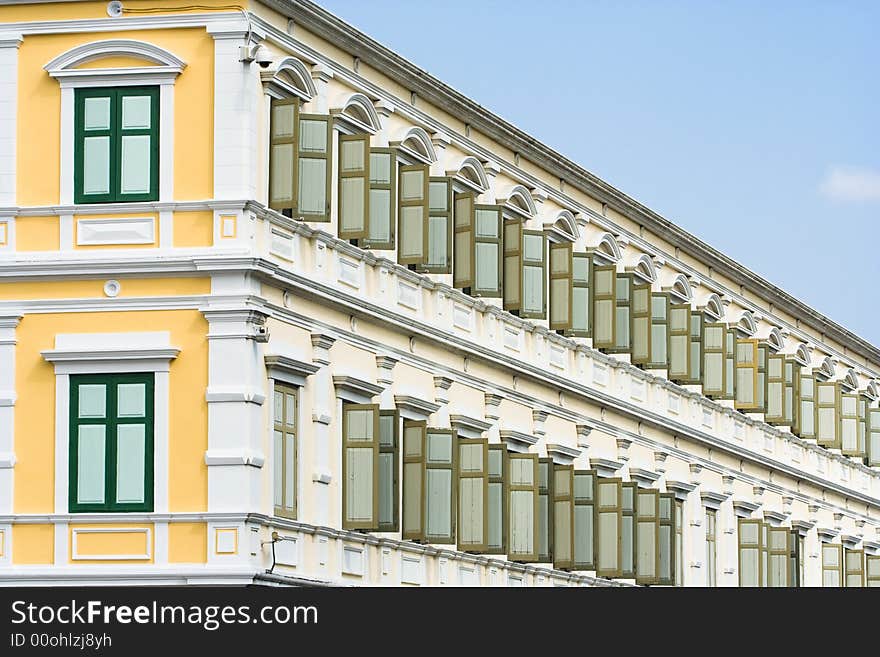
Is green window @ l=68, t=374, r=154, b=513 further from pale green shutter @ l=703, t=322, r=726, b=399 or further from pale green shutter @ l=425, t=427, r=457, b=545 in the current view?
pale green shutter @ l=703, t=322, r=726, b=399

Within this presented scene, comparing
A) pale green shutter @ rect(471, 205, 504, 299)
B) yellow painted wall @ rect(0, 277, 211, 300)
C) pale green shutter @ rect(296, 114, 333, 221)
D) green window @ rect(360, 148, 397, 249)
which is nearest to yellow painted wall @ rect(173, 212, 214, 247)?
yellow painted wall @ rect(0, 277, 211, 300)

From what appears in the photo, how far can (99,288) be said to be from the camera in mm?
28641

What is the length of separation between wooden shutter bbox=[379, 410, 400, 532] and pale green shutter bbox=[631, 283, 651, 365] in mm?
10214

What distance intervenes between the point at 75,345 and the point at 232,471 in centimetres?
251

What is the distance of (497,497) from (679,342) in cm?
918

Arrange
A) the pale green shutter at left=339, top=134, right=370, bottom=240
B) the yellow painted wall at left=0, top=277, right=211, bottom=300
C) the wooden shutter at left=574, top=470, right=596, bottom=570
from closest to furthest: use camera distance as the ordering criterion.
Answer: the yellow painted wall at left=0, top=277, right=211, bottom=300 < the pale green shutter at left=339, top=134, right=370, bottom=240 < the wooden shutter at left=574, top=470, right=596, bottom=570

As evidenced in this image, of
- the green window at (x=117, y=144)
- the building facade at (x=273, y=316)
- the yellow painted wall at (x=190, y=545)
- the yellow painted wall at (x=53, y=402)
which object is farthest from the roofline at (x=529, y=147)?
the yellow painted wall at (x=190, y=545)

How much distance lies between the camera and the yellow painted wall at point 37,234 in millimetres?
28812

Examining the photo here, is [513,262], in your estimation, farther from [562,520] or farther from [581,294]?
[562,520]

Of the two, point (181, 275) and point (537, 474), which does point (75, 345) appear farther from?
point (537, 474)

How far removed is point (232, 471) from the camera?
27.9 meters

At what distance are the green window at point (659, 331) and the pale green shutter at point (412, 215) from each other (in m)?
10.1

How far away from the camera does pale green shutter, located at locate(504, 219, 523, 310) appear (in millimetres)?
35938
